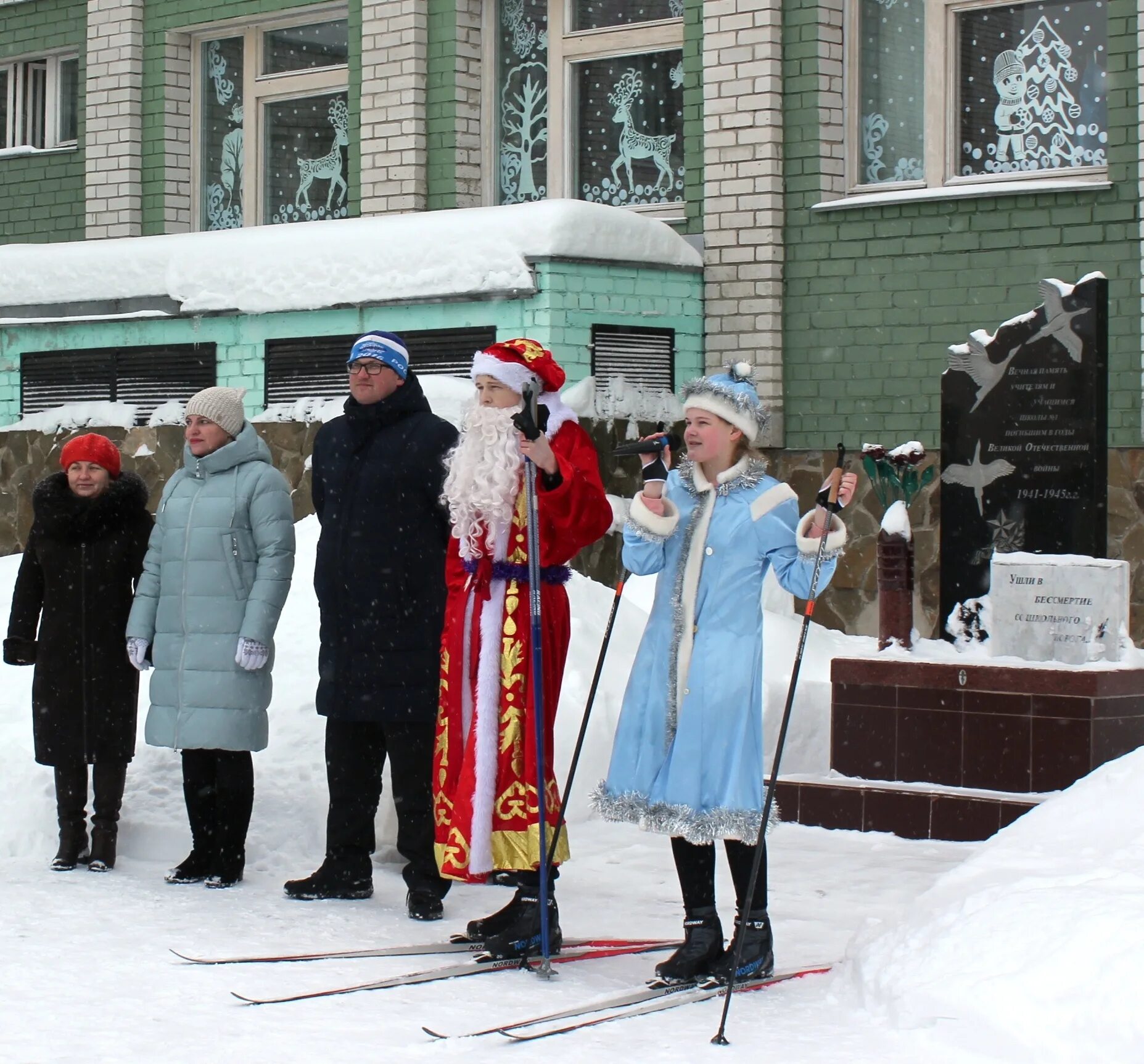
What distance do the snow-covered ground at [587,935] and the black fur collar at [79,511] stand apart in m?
0.96

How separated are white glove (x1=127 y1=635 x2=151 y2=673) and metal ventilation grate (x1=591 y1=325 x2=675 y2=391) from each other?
184 inches

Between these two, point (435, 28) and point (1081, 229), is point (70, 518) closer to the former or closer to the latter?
point (1081, 229)

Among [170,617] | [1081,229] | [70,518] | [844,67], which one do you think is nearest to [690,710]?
[170,617]

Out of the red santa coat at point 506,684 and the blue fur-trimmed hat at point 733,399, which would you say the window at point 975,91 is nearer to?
the blue fur-trimmed hat at point 733,399

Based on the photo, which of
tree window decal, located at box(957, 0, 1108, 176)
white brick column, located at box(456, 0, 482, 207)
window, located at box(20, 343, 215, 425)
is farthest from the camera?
white brick column, located at box(456, 0, 482, 207)

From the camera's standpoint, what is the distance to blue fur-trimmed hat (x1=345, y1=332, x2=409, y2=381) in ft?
20.7

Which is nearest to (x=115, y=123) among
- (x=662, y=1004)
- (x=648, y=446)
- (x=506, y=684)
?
(x=506, y=684)

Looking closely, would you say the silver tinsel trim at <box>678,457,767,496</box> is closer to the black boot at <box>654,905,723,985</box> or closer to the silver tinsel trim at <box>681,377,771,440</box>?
the silver tinsel trim at <box>681,377,771,440</box>

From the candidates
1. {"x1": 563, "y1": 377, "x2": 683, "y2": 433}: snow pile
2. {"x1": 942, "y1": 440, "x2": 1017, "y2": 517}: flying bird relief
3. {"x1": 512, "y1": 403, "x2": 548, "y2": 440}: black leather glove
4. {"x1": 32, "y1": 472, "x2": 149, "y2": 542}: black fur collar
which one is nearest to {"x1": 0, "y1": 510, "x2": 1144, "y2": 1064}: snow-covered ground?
{"x1": 32, "y1": 472, "x2": 149, "y2": 542}: black fur collar

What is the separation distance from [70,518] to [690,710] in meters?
2.81

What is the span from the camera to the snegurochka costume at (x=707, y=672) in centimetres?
520

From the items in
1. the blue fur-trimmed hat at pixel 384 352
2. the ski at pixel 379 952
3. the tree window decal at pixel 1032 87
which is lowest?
the ski at pixel 379 952

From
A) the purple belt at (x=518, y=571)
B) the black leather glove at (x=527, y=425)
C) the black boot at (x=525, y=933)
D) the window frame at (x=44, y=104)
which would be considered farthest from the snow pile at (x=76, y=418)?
the black boot at (x=525, y=933)

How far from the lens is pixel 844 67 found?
11.8 metres
